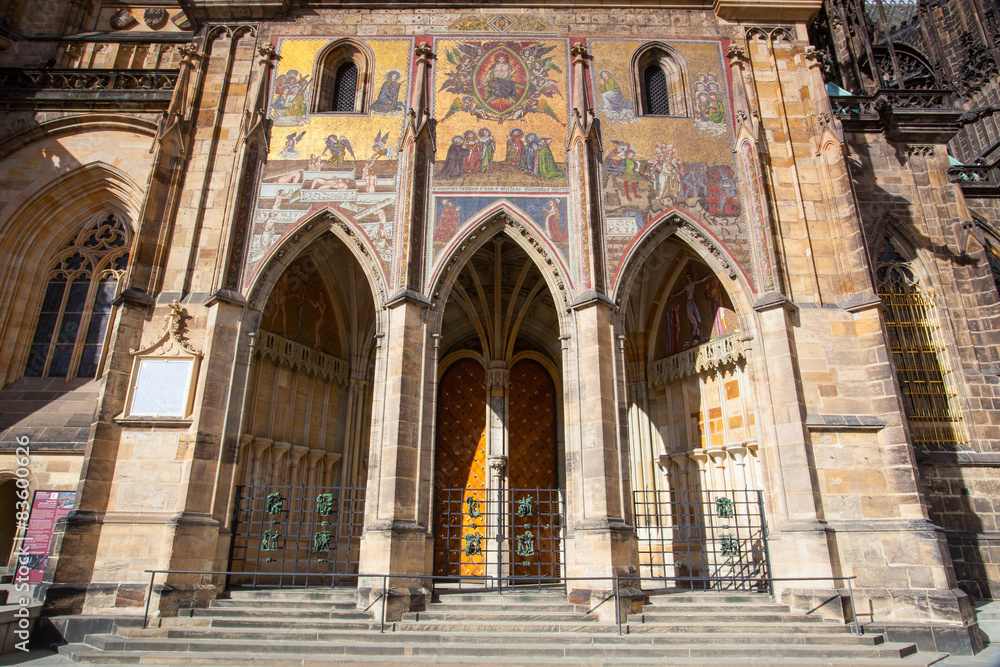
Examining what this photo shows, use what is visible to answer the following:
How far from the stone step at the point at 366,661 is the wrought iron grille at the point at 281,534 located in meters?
2.39

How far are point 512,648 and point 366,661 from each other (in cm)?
170

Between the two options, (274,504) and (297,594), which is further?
(274,504)

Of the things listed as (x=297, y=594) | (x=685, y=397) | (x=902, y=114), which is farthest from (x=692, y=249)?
(x=297, y=594)

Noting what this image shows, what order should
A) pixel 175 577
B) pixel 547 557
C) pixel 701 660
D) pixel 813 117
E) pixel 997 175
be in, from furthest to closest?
1. pixel 997 175
2. pixel 547 557
3. pixel 813 117
4. pixel 175 577
5. pixel 701 660

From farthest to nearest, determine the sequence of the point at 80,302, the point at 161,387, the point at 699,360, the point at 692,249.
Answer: the point at 80,302 → the point at 699,360 → the point at 692,249 → the point at 161,387

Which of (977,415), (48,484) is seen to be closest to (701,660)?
(977,415)

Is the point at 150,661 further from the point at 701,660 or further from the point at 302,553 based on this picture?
the point at 701,660

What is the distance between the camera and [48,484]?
1149cm

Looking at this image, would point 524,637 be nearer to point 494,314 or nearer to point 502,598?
point 502,598

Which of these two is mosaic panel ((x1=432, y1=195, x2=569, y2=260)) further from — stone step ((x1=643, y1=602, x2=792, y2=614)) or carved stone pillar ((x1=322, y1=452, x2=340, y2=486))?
stone step ((x1=643, y1=602, x2=792, y2=614))

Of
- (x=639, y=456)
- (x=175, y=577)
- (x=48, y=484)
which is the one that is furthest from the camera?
(x=639, y=456)

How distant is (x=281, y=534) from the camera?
11.5 meters

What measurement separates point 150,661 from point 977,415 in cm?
1443

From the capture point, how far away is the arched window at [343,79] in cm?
1292
